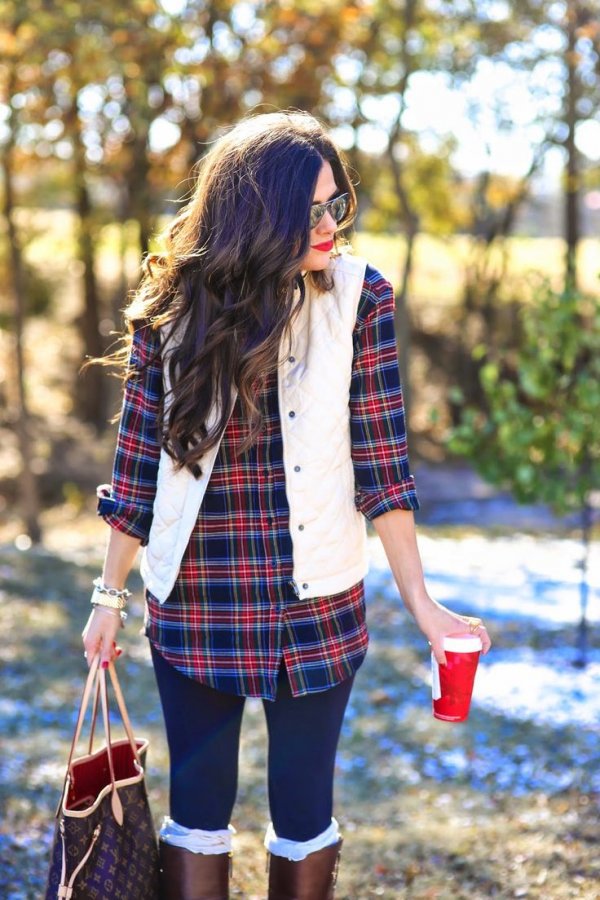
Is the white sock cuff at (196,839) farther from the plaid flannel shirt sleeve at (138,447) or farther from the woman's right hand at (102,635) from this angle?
the plaid flannel shirt sleeve at (138,447)

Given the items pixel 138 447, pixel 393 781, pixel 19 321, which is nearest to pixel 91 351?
pixel 19 321

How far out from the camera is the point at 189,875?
2.23 meters

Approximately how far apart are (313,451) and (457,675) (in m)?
0.50

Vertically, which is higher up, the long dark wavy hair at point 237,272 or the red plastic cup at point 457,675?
the long dark wavy hair at point 237,272

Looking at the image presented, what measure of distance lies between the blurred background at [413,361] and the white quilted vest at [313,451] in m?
0.59

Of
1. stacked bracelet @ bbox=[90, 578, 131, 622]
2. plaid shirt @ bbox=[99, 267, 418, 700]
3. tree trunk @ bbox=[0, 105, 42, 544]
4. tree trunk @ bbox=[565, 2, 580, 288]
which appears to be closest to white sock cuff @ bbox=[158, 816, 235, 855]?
plaid shirt @ bbox=[99, 267, 418, 700]

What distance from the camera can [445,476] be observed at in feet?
48.5

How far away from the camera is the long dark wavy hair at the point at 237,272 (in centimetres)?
199

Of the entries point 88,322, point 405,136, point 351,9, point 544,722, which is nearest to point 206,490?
point 544,722

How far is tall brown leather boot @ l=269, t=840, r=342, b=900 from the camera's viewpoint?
7.26 feet

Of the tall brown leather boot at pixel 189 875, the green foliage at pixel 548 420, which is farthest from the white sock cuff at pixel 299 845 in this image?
the green foliage at pixel 548 420

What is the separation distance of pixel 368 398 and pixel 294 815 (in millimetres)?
859

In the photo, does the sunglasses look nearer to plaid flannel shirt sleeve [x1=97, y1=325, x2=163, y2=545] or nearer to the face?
the face

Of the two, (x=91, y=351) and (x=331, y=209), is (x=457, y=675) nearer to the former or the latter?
(x=331, y=209)
